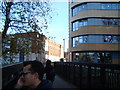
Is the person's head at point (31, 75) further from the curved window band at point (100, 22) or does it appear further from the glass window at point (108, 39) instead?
the curved window band at point (100, 22)

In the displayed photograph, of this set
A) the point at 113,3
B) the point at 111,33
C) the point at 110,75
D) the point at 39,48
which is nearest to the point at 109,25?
the point at 111,33

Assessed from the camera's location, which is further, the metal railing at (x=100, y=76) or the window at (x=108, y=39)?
Result: the window at (x=108, y=39)

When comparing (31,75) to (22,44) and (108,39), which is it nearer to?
(22,44)

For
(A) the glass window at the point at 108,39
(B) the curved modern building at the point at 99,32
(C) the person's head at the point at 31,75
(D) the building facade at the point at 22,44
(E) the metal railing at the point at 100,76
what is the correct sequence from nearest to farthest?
(C) the person's head at the point at 31,75
(E) the metal railing at the point at 100,76
(D) the building facade at the point at 22,44
(B) the curved modern building at the point at 99,32
(A) the glass window at the point at 108,39

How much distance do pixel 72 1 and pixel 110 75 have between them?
143ft

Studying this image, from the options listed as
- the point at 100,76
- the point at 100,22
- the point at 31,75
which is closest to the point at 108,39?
the point at 100,22

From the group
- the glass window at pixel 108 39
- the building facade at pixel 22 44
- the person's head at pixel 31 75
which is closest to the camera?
the person's head at pixel 31 75

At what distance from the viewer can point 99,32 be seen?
141 ft

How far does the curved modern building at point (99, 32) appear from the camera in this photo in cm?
4241

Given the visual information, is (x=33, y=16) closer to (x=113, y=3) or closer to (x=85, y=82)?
(x=85, y=82)

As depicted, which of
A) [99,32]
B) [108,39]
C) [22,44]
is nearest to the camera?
[22,44]

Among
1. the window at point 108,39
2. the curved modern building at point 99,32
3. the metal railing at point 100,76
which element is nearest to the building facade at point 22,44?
the metal railing at point 100,76

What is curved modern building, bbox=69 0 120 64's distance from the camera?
Result: 42.4 meters

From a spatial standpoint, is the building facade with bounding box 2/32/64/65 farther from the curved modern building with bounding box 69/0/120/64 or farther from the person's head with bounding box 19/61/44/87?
the curved modern building with bounding box 69/0/120/64
